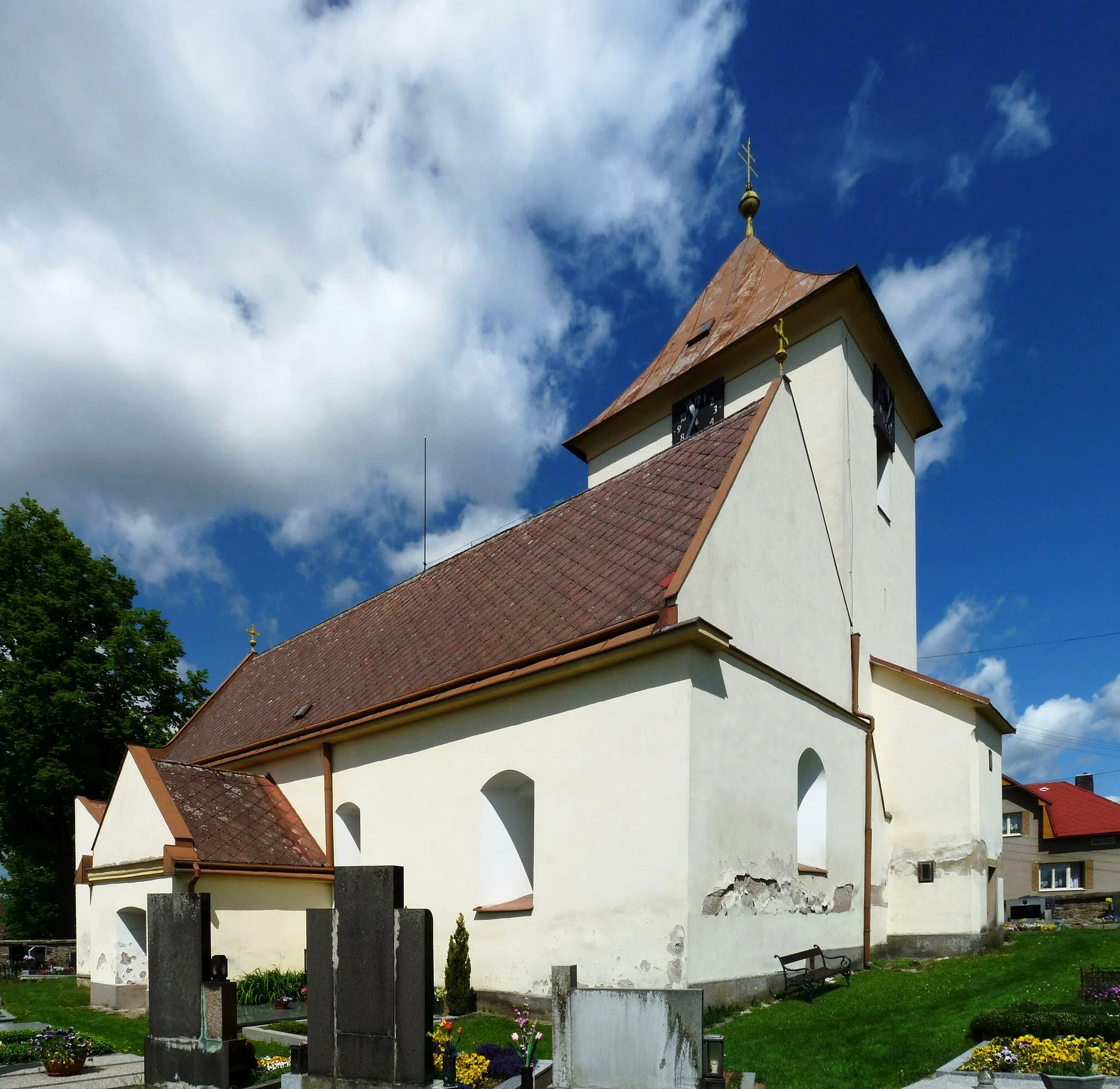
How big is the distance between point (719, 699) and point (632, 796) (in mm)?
1587

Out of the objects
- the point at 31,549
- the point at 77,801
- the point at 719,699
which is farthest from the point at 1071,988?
the point at 31,549

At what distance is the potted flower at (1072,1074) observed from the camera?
6691mm

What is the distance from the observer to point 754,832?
11.9 meters

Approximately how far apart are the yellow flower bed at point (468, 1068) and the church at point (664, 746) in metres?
3.02

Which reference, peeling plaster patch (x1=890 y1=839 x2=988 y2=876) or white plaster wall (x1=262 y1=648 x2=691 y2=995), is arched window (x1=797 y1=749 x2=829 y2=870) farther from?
white plaster wall (x1=262 y1=648 x2=691 y2=995)

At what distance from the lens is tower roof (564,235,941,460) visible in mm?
18734

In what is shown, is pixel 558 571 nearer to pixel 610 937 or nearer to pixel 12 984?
pixel 610 937

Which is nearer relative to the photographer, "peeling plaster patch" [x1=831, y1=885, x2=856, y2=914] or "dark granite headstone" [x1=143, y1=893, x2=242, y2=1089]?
"dark granite headstone" [x1=143, y1=893, x2=242, y2=1089]

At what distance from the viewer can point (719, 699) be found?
38.0ft

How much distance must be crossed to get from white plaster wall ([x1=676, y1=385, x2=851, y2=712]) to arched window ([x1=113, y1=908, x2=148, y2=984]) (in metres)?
10.4

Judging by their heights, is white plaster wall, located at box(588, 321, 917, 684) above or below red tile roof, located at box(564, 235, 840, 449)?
below

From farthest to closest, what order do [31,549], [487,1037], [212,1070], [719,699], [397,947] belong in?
[31,549] < [719,699] < [487,1037] < [212,1070] < [397,947]

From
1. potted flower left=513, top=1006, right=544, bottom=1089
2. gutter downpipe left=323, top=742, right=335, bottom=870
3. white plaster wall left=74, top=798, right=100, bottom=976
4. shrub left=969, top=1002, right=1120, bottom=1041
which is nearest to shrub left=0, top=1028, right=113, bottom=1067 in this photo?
potted flower left=513, top=1006, right=544, bottom=1089

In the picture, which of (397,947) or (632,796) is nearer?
(397,947)
